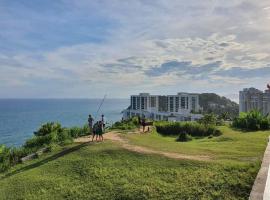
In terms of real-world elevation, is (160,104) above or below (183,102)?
below

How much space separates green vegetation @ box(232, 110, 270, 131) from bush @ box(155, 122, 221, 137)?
259 centimetres

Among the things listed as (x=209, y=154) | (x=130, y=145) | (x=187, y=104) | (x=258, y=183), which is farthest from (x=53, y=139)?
(x=187, y=104)

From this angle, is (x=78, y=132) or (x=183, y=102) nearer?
(x=78, y=132)

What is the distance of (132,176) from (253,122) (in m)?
15.6

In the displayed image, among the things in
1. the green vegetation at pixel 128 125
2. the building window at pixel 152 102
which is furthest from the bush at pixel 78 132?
the building window at pixel 152 102

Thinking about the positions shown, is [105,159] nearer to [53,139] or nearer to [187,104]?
[53,139]

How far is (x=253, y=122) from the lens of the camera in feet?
80.1

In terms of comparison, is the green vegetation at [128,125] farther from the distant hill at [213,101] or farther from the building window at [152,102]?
the distant hill at [213,101]

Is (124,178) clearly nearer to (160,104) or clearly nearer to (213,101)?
(160,104)

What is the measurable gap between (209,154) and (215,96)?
4578 inches

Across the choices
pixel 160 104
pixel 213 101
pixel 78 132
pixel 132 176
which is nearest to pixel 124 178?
pixel 132 176

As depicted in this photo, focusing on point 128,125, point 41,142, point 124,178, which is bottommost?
point 124,178

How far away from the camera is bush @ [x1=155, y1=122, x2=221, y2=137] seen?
24.1 metres

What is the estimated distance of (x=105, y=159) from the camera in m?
13.8
